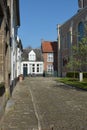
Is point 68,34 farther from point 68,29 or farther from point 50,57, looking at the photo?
point 50,57

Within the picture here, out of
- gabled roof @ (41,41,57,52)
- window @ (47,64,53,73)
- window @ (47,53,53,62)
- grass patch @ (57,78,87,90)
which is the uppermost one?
gabled roof @ (41,41,57,52)

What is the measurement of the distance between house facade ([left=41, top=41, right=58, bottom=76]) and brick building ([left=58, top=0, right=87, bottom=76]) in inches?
186

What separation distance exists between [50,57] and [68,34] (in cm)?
1499

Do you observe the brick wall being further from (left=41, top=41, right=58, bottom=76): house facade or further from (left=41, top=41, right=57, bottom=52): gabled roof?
(left=41, top=41, right=57, bottom=52): gabled roof

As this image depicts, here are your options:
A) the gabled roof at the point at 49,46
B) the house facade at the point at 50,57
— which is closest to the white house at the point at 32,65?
the house facade at the point at 50,57

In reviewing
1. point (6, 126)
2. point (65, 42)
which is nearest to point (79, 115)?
point (6, 126)

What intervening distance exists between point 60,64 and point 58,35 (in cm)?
780

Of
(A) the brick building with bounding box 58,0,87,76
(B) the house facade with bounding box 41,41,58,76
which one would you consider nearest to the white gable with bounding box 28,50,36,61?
(B) the house facade with bounding box 41,41,58,76

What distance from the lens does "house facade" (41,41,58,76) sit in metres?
89.7

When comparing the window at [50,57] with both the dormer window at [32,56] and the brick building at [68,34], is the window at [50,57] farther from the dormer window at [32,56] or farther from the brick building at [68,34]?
the brick building at [68,34]

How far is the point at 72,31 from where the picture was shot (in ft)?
245

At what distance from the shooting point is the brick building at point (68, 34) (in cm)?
6881

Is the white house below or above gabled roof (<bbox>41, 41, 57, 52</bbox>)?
below

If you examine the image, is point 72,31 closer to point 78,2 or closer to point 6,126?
point 78,2
